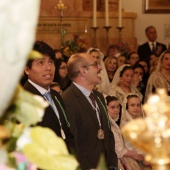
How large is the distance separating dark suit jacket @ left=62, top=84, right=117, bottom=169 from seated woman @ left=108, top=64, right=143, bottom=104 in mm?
2148

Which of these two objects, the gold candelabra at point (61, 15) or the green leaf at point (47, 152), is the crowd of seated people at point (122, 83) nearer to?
the gold candelabra at point (61, 15)

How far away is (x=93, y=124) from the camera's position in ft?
14.8

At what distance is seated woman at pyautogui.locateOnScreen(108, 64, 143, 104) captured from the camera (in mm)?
6859

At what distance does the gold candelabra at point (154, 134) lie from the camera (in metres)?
0.75

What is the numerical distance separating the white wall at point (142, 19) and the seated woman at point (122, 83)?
527 cm

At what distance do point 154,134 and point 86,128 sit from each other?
12.2ft

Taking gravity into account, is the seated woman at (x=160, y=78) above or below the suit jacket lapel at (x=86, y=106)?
below

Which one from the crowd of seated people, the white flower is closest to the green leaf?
the white flower

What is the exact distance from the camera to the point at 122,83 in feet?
23.4

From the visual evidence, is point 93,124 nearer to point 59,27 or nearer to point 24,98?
point 24,98

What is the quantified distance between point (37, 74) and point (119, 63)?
471cm

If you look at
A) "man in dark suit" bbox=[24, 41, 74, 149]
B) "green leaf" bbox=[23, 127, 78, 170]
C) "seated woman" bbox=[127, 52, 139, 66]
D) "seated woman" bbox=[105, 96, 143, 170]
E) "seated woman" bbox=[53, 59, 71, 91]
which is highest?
"green leaf" bbox=[23, 127, 78, 170]

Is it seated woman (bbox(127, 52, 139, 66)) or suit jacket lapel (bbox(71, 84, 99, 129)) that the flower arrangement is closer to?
seated woman (bbox(127, 52, 139, 66))

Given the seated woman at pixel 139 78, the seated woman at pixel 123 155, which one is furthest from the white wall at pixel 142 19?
the seated woman at pixel 123 155
